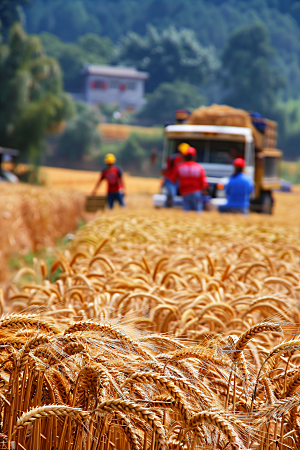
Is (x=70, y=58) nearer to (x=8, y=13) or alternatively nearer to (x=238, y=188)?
(x=8, y=13)

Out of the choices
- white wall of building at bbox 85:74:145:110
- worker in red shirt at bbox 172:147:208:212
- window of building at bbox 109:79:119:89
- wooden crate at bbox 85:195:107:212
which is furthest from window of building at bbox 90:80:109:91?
worker in red shirt at bbox 172:147:208:212

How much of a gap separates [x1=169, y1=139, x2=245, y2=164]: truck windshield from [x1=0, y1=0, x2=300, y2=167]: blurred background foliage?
1168 inches

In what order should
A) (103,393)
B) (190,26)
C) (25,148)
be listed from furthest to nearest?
(190,26)
(25,148)
(103,393)

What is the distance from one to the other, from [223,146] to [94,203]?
3753 millimetres

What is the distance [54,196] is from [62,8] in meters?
132

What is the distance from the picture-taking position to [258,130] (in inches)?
654

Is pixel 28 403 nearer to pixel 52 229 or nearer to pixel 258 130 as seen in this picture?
pixel 52 229

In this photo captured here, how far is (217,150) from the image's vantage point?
45.5ft

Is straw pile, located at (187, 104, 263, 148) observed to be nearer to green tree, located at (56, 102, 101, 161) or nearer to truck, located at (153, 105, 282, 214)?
truck, located at (153, 105, 282, 214)

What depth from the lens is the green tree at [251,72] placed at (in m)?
90.5

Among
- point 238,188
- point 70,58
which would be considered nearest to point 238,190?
point 238,188

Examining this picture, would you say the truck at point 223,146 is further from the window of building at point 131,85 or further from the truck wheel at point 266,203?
the window of building at point 131,85

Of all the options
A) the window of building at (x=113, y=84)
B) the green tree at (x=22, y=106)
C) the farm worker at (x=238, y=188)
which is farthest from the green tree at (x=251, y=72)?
the farm worker at (x=238, y=188)

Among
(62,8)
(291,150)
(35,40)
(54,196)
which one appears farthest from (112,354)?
(62,8)
